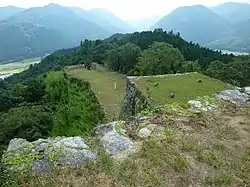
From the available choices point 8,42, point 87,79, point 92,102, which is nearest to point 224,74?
point 87,79

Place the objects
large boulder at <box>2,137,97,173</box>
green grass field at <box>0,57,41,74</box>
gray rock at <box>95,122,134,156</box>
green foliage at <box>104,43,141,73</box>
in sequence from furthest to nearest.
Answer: green grass field at <box>0,57,41,74</box> → green foliage at <box>104,43,141,73</box> → gray rock at <box>95,122,134,156</box> → large boulder at <box>2,137,97,173</box>

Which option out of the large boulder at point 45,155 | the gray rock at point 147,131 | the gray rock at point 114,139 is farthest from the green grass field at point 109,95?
the large boulder at point 45,155

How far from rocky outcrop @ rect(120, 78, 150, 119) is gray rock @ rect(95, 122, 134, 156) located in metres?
4.18

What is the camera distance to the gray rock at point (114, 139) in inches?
270

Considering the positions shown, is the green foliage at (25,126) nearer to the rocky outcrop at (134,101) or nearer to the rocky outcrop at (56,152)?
the rocky outcrop at (134,101)

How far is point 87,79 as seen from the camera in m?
28.9

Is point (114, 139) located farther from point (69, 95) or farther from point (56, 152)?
point (69, 95)

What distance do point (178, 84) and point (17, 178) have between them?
9718mm

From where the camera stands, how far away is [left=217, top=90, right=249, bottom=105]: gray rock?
11150 millimetres

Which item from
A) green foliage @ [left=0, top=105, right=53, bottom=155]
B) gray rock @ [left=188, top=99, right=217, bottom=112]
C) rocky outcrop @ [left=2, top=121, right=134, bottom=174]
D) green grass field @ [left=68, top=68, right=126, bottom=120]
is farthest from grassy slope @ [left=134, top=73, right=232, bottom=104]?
green foliage @ [left=0, top=105, right=53, bottom=155]

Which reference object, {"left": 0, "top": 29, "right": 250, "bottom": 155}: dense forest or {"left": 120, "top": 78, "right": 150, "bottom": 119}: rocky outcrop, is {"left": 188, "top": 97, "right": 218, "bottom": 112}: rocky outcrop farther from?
{"left": 0, "top": 29, "right": 250, "bottom": 155}: dense forest

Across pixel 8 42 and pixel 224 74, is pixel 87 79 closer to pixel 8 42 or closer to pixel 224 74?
pixel 224 74

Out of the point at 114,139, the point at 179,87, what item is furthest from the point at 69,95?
the point at 114,139

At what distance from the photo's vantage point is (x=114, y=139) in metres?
7.20
